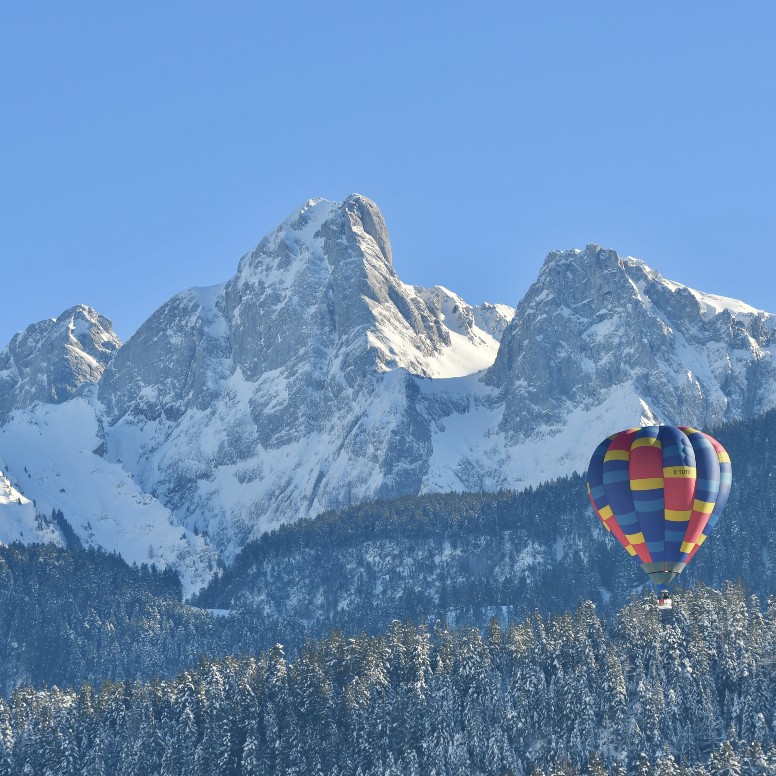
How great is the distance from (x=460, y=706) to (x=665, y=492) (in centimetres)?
3113

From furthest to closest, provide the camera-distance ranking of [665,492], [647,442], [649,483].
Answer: [647,442] → [649,483] → [665,492]

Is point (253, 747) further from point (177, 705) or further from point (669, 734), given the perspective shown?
point (669, 734)

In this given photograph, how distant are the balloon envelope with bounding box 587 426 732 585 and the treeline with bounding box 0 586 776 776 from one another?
47.8 ft

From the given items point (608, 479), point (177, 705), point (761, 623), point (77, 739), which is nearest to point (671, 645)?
point (761, 623)

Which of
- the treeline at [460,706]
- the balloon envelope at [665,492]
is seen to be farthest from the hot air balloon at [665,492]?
the treeline at [460,706]

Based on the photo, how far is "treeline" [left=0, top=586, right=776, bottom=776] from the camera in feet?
543

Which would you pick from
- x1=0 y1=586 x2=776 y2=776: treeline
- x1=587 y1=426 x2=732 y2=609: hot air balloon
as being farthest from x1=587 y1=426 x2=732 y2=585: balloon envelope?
x1=0 y1=586 x2=776 y2=776: treeline

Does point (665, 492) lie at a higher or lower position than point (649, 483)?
lower

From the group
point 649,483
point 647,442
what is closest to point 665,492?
point 649,483

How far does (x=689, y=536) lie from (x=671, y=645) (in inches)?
690

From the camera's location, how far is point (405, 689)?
6905 inches

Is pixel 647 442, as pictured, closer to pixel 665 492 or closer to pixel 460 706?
pixel 665 492

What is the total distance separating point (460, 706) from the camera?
173750 millimetres

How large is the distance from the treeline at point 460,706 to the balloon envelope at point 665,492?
1457cm
